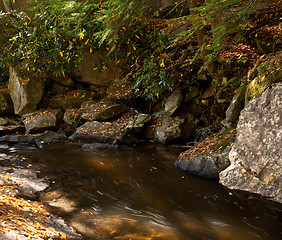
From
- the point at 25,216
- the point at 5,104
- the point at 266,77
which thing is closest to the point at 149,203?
the point at 25,216

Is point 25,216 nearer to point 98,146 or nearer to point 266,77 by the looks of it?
point 266,77

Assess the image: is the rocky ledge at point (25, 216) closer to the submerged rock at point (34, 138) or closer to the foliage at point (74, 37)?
the foliage at point (74, 37)

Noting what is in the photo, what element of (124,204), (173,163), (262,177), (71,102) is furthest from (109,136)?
(262,177)

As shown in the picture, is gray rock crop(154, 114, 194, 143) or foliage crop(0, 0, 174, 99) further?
gray rock crop(154, 114, 194, 143)

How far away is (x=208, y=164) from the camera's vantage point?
5.87 metres

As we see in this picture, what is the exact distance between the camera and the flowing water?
143 inches

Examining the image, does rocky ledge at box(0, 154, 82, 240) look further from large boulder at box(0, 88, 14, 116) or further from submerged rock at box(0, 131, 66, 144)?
large boulder at box(0, 88, 14, 116)

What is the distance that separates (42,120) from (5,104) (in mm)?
2942

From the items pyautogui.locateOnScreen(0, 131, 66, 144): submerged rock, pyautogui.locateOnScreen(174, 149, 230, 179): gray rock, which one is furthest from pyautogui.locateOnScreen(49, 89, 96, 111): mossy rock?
pyautogui.locateOnScreen(174, 149, 230, 179): gray rock

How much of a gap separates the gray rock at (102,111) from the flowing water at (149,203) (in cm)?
325

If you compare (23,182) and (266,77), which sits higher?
(266,77)

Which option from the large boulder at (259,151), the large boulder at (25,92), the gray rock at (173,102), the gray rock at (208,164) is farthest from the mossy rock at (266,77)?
the large boulder at (25,92)

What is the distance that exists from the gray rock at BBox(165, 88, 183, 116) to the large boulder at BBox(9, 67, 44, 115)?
6632 mm

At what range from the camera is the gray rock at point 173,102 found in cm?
960
